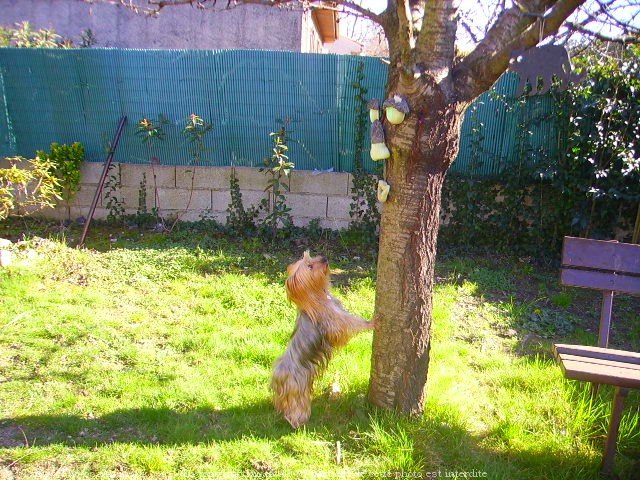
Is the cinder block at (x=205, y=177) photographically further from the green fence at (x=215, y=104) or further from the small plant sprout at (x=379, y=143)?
the small plant sprout at (x=379, y=143)

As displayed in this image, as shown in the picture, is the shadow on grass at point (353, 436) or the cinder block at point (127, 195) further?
the cinder block at point (127, 195)

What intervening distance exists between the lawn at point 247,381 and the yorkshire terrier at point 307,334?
0.20 metres

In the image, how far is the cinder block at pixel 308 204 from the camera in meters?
7.06

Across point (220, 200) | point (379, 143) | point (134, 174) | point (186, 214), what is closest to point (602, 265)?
point (379, 143)

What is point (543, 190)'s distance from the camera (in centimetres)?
636

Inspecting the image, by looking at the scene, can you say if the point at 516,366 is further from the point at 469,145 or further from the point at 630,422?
the point at 469,145

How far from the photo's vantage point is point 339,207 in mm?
7023

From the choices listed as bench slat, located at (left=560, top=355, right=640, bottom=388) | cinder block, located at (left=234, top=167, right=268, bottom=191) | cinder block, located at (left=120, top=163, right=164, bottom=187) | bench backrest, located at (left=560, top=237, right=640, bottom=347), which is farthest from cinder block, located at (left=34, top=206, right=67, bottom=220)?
bench slat, located at (left=560, top=355, right=640, bottom=388)

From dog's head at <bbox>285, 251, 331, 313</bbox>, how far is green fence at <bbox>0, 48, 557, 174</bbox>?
13.1 feet

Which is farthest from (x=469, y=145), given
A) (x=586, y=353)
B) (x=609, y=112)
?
(x=586, y=353)

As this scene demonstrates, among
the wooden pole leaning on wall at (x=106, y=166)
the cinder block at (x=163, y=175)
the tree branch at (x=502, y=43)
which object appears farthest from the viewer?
the cinder block at (x=163, y=175)

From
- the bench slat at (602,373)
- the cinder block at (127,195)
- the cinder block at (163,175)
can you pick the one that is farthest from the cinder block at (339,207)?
the bench slat at (602,373)

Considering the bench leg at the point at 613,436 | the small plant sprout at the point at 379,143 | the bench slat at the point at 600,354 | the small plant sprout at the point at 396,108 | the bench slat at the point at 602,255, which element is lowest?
the bench leg at the point at 613,436

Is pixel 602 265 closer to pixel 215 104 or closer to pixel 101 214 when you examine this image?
pixel 215 104
